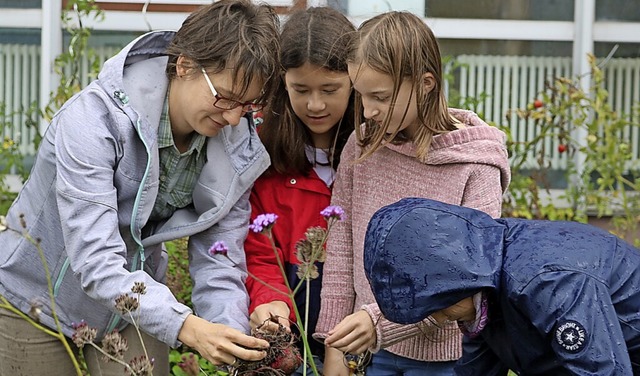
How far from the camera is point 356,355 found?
358cm

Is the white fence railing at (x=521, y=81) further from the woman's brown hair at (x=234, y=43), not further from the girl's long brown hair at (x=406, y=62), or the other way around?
the woman's brown hair at (x=234, y=43)

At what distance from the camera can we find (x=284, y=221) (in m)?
3.70

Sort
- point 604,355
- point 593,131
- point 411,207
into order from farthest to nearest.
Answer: point 593,131 < point 411,207 < point 604,355

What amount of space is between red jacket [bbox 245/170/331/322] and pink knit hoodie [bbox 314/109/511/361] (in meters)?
0.08

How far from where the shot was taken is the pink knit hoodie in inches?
133

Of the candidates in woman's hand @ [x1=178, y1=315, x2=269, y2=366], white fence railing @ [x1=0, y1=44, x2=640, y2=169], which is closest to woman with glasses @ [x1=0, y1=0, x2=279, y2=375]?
woman's hand @ [x1=178, y1=315, x2=269, y2=366]

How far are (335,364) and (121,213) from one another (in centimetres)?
80

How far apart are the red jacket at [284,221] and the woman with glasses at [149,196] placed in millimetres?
96

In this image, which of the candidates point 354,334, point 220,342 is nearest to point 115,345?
point 220,342

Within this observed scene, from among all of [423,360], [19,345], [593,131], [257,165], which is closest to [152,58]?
[257,165]

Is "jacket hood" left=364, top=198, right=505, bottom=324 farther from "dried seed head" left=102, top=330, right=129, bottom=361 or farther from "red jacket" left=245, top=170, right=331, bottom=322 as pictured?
"red jacket" left=245, top=170, right=331, bottom=322

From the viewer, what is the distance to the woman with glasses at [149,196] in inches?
123

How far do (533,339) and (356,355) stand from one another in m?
0.72

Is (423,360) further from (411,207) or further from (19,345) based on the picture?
(19,345)
